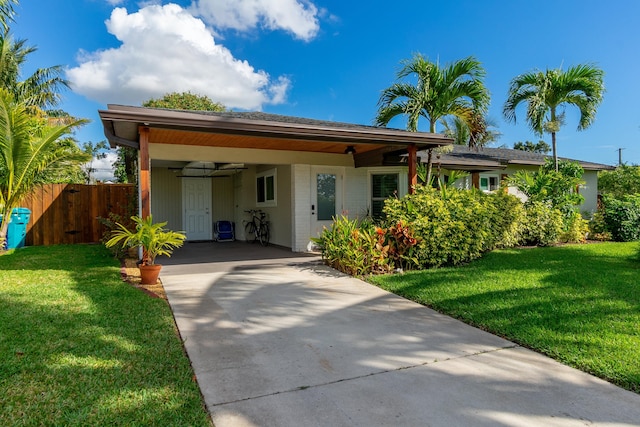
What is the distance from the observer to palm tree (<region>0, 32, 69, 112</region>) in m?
14.7

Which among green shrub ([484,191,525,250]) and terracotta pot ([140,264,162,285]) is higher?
green shrub ([484,191,525,250])

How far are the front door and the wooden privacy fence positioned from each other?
4.94m

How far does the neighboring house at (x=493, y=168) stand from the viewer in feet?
37.8

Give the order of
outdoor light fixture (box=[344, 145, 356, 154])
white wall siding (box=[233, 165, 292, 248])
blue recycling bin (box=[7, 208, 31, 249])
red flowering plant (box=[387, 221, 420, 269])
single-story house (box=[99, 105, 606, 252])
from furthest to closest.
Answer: white wall siding (box=[233, 165, 292, 248]) → outdoor light fixture (box=[344, 145, 356, 154]) → blue recycling bin (box=[7, 208, 31, 249]) → red flowering plant (box=[387, 221, 420, 269]) → single-story house (box=[99, 105, 606, 252])

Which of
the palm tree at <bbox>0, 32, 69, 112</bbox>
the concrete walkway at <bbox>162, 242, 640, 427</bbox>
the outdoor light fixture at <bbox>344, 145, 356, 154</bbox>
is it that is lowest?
the concrete walkway at <bbox>162, 242, 640, 427</bbox>

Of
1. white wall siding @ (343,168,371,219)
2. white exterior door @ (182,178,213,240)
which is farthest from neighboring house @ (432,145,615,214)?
white exterior door @ (182,178,213,240)

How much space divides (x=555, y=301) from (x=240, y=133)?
5336 mm

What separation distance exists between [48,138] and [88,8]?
5.07 metres

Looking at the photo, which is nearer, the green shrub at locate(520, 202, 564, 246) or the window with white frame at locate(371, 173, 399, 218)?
the green shrub at locate(520, 202, 564, 246)

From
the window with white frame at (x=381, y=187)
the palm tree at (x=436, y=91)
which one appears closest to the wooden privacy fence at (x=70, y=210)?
the window with white frame at (x=381, y=187)

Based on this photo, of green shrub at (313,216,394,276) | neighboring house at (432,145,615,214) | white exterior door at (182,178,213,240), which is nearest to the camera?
green shrub at (313,216,394,276)

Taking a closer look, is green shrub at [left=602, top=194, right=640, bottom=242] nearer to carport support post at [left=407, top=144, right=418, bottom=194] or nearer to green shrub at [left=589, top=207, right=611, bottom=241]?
green shrub at [left=589, top=207, right=611, bottom=241]

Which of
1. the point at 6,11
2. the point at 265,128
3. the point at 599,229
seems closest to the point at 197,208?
the point at 6,11

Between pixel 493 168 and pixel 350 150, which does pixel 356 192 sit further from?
pixel 493 168
